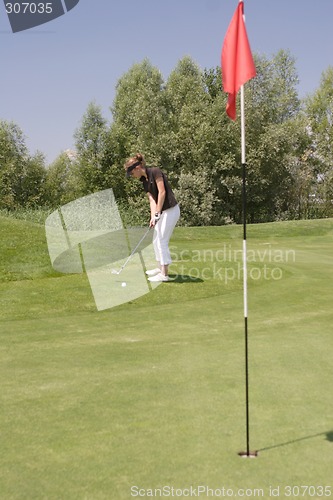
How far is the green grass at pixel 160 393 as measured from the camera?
301 cm

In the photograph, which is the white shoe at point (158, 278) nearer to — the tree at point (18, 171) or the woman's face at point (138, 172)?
the woman's face at point (138, 172)

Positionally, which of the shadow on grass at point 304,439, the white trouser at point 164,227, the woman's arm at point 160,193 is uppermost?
the woman's arm at point 160,193

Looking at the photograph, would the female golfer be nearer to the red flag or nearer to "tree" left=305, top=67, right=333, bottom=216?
the red flag

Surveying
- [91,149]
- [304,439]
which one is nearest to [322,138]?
[91,149]

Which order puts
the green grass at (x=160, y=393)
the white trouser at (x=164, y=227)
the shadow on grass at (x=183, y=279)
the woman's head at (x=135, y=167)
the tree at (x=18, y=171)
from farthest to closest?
the tree at (x=18, y=171) < the shadow on grass at (x=183, y=279) < the white trouser at (x=164, y=227) < the woman's head at (x=135, y=167) < the green grass at (x=160, y=393)

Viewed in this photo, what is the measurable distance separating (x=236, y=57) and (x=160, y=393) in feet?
8.20

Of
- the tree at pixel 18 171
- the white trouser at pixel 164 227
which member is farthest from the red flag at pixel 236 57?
the tree at pixel 18 171

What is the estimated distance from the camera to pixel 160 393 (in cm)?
429

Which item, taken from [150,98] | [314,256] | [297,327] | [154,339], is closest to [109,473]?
[154,339]

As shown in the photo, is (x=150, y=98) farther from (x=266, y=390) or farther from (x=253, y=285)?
(x=266, y=390)

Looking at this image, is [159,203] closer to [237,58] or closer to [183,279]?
[183,279]

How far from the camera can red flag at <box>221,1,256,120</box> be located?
3.98 meters

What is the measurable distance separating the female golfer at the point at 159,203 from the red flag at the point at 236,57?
195 inches

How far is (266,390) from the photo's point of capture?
4324 mm
